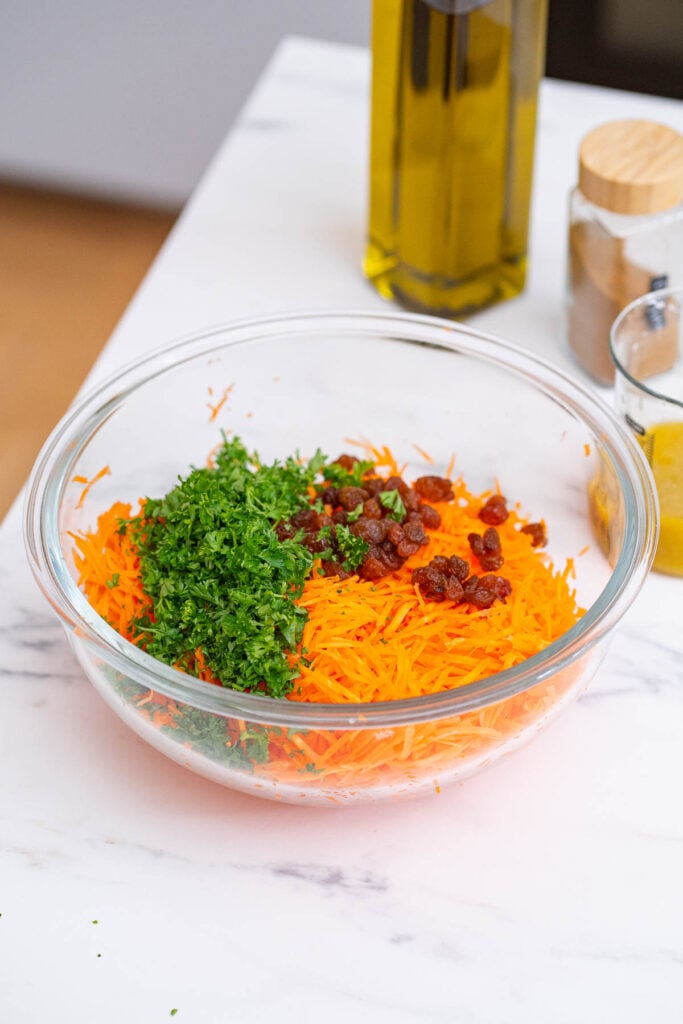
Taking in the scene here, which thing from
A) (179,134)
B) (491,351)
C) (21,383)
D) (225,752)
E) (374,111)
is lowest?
(21,383)

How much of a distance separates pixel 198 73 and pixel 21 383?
0.94m

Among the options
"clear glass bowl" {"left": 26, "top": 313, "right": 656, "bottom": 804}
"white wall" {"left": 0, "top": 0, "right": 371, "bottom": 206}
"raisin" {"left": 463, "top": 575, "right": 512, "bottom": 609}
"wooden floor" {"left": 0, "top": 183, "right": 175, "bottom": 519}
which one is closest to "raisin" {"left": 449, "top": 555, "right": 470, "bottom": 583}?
"raisin" {"left": 463, "top": 575, "right": 512, "bottom": 609}

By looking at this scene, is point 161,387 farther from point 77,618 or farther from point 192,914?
point 192,914

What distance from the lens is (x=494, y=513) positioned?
124 cm

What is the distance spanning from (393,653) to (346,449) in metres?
0.44

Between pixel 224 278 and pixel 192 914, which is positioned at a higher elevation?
pixel 224 278

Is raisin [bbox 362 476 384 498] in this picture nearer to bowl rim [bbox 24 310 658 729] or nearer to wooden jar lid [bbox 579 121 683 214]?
bowl rim [bbox 24 310 658 729]

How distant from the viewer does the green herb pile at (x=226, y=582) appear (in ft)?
3.30

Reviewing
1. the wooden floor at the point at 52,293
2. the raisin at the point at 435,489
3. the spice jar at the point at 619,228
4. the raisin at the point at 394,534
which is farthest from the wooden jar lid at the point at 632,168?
the wooden floor at the point at 52,293

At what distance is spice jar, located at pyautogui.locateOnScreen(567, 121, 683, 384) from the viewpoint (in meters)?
1.37

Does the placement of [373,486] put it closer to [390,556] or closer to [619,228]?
[390,556]

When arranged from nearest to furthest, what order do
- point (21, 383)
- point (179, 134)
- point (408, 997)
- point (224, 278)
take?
1. point (408, 997)
2. point (224, 278)
3. point (21, 383)
4. point (179, 134)

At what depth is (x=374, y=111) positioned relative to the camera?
1.50 meters

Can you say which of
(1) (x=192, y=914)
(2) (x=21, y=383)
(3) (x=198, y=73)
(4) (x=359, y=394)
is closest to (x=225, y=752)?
(1) (x=192, y=914)
